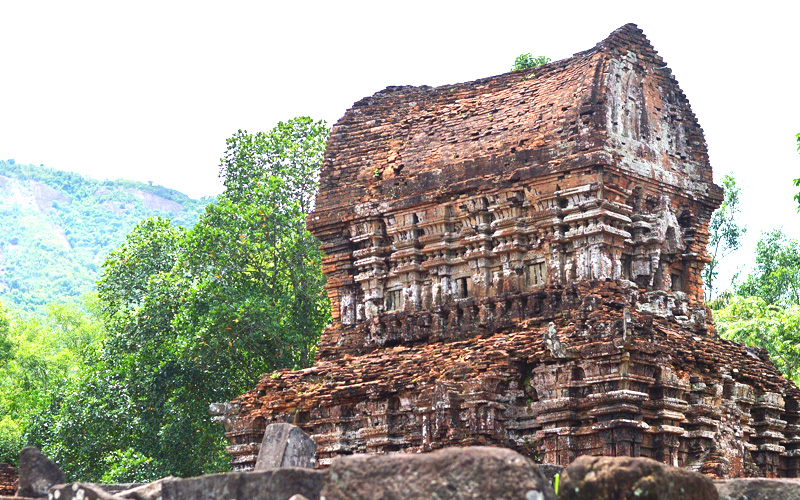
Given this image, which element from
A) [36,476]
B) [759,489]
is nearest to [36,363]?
[36,476]

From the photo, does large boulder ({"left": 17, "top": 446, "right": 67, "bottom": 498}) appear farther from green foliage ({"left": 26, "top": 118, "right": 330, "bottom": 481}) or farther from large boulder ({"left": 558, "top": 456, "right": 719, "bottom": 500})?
green foliage ({"left": 26, "top": 118, "right": 330, "bottom": 481})

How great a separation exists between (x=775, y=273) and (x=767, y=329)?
7134 mm

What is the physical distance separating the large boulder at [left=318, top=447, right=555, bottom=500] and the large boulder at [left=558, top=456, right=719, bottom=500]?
26 cm

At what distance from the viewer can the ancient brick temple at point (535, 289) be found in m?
15.5

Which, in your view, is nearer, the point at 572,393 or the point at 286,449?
the point at 286,449

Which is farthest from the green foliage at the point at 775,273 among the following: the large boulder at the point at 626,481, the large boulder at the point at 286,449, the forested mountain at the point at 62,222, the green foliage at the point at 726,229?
the forested mountain at the point at 62,222

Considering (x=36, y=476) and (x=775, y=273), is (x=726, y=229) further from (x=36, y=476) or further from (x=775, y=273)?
(x=36, y=476)

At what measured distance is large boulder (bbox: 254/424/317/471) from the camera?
10312 mm

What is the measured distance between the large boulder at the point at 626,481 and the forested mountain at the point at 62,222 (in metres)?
106

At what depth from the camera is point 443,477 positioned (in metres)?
5.59

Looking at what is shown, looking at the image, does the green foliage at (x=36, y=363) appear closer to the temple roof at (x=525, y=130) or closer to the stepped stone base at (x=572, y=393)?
the temple roof at (x=525, y=130)

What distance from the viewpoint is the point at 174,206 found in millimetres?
170000

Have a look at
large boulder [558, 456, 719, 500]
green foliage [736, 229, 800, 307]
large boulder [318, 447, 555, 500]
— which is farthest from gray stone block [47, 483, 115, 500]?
green foliage [736, 229, 800, 307]

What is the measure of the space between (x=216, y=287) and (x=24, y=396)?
15000mm
